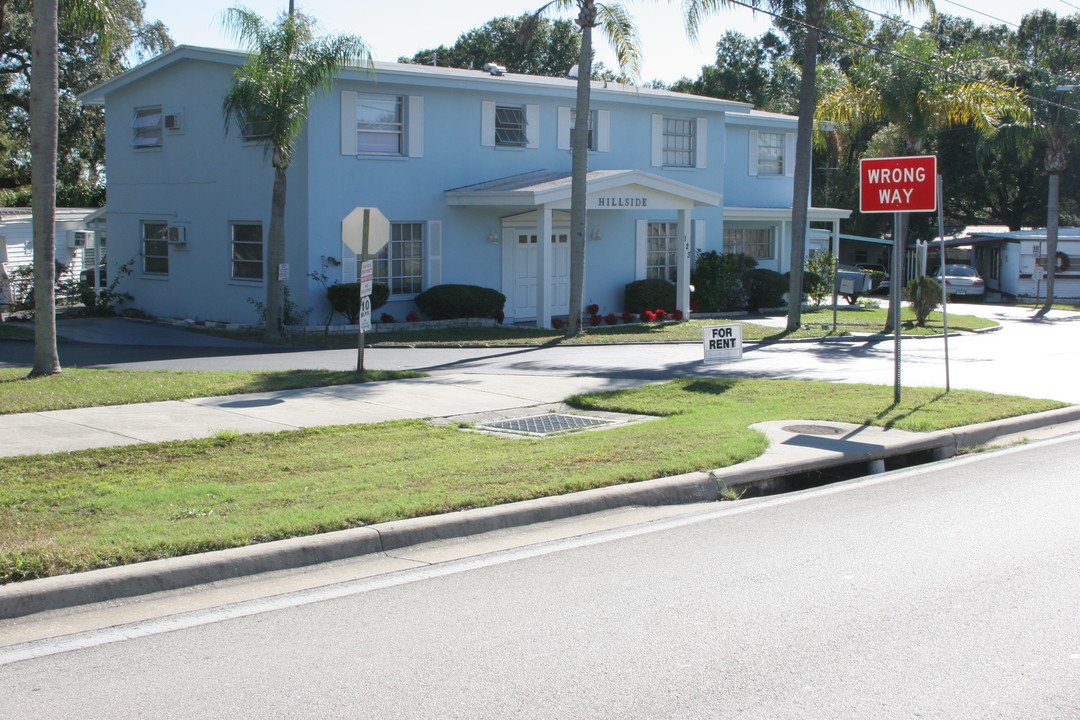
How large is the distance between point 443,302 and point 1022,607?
19215 mm

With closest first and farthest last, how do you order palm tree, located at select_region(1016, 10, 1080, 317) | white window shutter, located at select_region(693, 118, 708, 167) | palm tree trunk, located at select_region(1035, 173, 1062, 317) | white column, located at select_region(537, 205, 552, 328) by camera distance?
1. white column, located at select_region(537, 205, 552, 328)
2. white window shutter, located at select_region(693, 118, 708, 167)
3. palm tree, located at select_region(1016, 10, 1080, 317)
4. palm tree trunk, located at select_region(1035, 173, 1062, 317)

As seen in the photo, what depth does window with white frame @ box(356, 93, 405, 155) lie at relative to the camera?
78.3 ft

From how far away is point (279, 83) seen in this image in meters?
20.7

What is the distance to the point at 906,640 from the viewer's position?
5441 mm

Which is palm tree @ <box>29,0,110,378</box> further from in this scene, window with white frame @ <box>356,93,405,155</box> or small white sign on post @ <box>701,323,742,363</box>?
window with white frame @ <box>356,93,405,155</box>

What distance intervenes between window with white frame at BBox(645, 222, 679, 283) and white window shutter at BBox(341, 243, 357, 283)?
8.99 m

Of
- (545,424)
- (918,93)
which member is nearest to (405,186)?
(918,93)

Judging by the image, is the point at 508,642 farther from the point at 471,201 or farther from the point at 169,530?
the point at 471,201

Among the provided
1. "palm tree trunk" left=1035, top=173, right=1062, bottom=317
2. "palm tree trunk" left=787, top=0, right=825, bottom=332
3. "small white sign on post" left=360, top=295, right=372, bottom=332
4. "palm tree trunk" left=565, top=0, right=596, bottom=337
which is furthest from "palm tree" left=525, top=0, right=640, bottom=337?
"palm tree trunk" left=1035, top=173, right=1062, bottom=317

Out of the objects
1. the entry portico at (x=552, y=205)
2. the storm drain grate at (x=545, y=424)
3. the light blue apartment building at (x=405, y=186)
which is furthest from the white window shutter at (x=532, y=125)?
the storm drain grate at (x=545, y=424)

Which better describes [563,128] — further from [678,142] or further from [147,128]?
[147,128]

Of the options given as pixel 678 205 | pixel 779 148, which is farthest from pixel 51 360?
pixel 779 148

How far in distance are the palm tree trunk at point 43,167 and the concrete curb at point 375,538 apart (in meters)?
9.13

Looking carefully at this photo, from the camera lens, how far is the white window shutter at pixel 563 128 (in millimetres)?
27312
